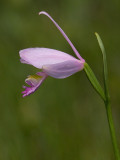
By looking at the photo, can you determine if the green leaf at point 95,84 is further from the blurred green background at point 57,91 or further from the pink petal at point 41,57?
the blurred green background at point 57,91

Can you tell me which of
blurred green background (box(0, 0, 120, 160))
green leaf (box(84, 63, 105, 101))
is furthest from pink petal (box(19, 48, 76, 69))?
blurred green background (box(0, 0, 120, 160))

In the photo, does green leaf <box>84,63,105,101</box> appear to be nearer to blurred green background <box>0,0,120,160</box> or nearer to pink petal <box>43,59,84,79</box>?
pink petal <box>43,59,84,79</box>

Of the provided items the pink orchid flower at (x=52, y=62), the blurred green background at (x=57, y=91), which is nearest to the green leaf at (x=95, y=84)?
the pink orchid flower at (x=52, y=62)

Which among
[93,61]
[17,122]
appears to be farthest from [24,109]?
[93,61]

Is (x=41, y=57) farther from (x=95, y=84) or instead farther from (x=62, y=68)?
(x=95, y=84)

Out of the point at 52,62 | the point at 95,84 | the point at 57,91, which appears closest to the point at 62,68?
the point at 52,62

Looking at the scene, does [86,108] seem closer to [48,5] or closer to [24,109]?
[24,109]
